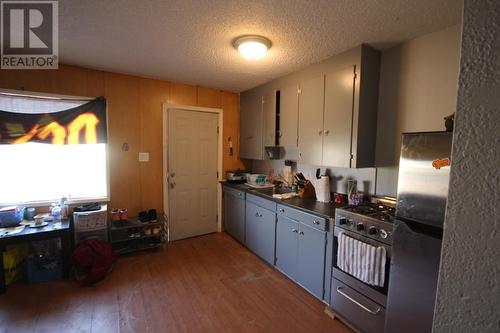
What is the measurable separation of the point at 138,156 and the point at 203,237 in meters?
1.58

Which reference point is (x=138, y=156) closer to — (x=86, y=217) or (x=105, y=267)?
(x=86, y=217)

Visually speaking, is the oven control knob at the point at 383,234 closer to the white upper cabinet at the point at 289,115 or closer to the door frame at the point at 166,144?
the white upper cabinet at the point at 289,115

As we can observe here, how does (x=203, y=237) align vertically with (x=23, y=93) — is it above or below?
below

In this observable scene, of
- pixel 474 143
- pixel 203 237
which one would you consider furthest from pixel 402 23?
pixel 203 237

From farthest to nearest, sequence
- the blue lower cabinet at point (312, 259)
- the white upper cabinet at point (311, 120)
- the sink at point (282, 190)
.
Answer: the sink at point (282, 190)
the white upper cabinet at point (311, 120)
the blue lower cabinet at point (312, 259)

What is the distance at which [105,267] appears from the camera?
2.55 metres

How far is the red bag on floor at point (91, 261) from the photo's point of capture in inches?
96.8

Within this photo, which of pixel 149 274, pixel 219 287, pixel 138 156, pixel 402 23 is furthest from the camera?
pixel 138 156

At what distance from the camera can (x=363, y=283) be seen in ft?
6.03

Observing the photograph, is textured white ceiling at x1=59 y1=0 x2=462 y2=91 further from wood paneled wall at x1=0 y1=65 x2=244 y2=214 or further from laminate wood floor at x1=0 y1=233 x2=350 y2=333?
laminate wood floor at x1=0 y1=233 x2=350 y2=333

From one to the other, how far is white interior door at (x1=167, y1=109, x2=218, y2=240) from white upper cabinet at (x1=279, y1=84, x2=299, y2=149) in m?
1.21

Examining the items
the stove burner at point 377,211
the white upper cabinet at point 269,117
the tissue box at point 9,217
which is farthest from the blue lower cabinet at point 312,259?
the tissue box at point 9,217

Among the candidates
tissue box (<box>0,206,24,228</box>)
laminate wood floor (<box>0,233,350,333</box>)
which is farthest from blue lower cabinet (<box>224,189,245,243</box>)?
tissue box (<box>0,206,24,228</box>)

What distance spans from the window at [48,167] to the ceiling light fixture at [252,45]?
2.10 metres
